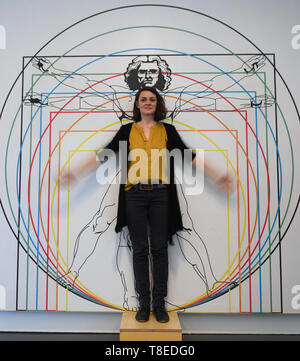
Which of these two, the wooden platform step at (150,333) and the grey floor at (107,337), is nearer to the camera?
the wooden platform step at (150,333)

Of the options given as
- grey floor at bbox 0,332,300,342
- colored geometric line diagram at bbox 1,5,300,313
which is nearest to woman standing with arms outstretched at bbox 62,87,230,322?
colored geometric line diagram at bbox 1,5,300,313

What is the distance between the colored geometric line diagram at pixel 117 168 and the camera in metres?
1.62

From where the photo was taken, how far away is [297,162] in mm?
1663

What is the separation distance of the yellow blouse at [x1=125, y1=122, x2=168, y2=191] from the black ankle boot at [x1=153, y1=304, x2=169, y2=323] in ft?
2.18

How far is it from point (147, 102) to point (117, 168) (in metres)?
0.43

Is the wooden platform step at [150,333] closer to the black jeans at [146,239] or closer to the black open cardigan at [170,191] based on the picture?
the black jeans at [146,239]

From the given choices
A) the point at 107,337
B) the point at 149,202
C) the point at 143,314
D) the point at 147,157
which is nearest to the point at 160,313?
the point at 143,314

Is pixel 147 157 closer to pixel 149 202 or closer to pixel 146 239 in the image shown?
pixel 149 202

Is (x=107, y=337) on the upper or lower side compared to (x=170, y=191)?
lower

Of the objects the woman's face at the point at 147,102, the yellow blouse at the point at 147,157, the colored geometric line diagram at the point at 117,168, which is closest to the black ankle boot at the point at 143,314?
the colored geometric line diagram at the point at 117,168

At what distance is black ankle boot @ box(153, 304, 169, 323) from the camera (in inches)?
57.0

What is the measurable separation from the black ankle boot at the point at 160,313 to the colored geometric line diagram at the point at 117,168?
0.44 ft

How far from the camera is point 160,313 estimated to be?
4.80ft
